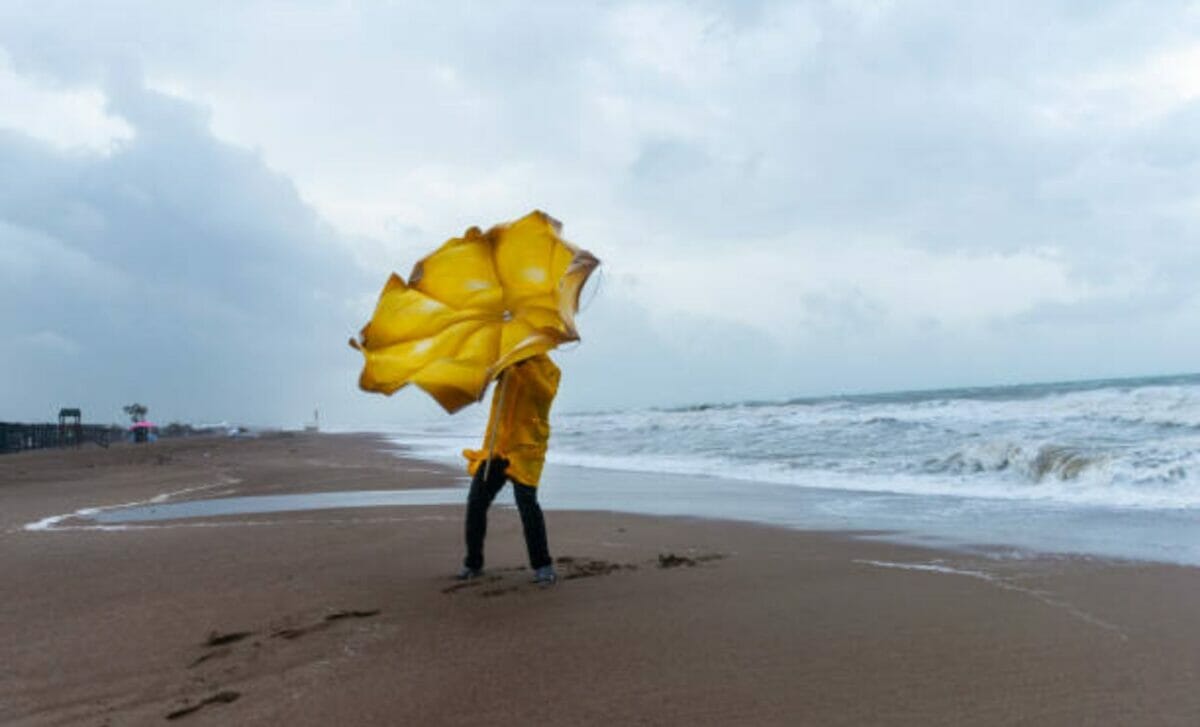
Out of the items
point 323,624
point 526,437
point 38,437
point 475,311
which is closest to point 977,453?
point 526,437

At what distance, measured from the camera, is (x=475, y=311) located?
16.5 feet

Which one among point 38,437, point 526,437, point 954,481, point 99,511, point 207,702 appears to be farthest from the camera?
point 38,437

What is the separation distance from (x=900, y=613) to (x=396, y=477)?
11.2 metres

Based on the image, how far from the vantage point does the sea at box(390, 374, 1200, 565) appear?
7.12 meters

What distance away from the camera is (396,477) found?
Answer: 14.3 meters

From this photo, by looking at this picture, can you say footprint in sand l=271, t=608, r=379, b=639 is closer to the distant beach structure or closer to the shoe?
the shoe

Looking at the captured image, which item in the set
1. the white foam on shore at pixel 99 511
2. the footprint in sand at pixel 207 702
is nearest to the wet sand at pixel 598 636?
the footprint in sand at pixel 207 702

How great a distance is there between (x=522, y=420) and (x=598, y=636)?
1.65 meters

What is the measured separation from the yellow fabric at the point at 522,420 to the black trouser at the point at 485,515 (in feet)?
0.23

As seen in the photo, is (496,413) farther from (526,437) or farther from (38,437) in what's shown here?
(38,437)

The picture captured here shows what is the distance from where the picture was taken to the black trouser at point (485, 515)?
17.0 ft

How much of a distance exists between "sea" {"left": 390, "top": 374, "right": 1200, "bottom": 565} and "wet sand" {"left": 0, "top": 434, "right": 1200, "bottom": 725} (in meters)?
1.31

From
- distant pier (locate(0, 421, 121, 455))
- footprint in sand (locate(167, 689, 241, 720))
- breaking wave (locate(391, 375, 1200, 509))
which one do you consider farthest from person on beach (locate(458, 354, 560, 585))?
distant pier (locate(0, 421, 121, 455))

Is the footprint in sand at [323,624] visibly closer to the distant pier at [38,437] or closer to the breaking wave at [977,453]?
the breaking wave at [977,453]
